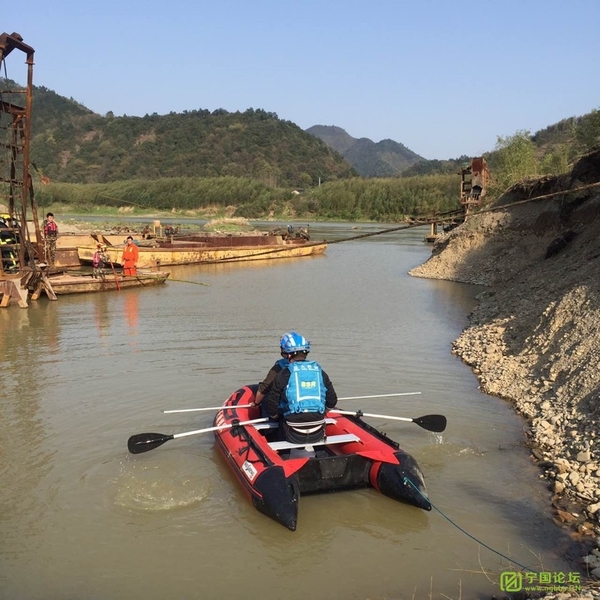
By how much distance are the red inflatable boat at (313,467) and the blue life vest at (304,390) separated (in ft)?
1.57

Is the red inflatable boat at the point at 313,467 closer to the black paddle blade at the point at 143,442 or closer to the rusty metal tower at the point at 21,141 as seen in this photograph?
the black paddle blade at the point at 143,442

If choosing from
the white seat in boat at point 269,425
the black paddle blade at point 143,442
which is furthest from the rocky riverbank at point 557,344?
the black paddle blade at point 143,442

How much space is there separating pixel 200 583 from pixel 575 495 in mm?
3975

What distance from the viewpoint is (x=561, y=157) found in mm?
38375

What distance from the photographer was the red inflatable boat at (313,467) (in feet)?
19.3

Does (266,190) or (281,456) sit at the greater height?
(266,190)

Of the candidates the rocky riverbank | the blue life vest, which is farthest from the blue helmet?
the rocky riverbank

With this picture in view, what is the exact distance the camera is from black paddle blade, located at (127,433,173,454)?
7066 mm

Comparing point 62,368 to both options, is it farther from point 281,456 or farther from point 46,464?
point 281,456

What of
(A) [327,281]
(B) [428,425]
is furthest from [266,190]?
(B) [428,425]

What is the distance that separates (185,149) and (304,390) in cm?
16249

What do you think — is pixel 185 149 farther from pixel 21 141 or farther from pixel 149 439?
pixel 149 439

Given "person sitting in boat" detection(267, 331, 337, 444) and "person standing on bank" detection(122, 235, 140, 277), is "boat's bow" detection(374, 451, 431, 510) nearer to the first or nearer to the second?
"person sitting in boat" detection(267, 331, 337, 444)

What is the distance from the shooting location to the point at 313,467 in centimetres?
623
